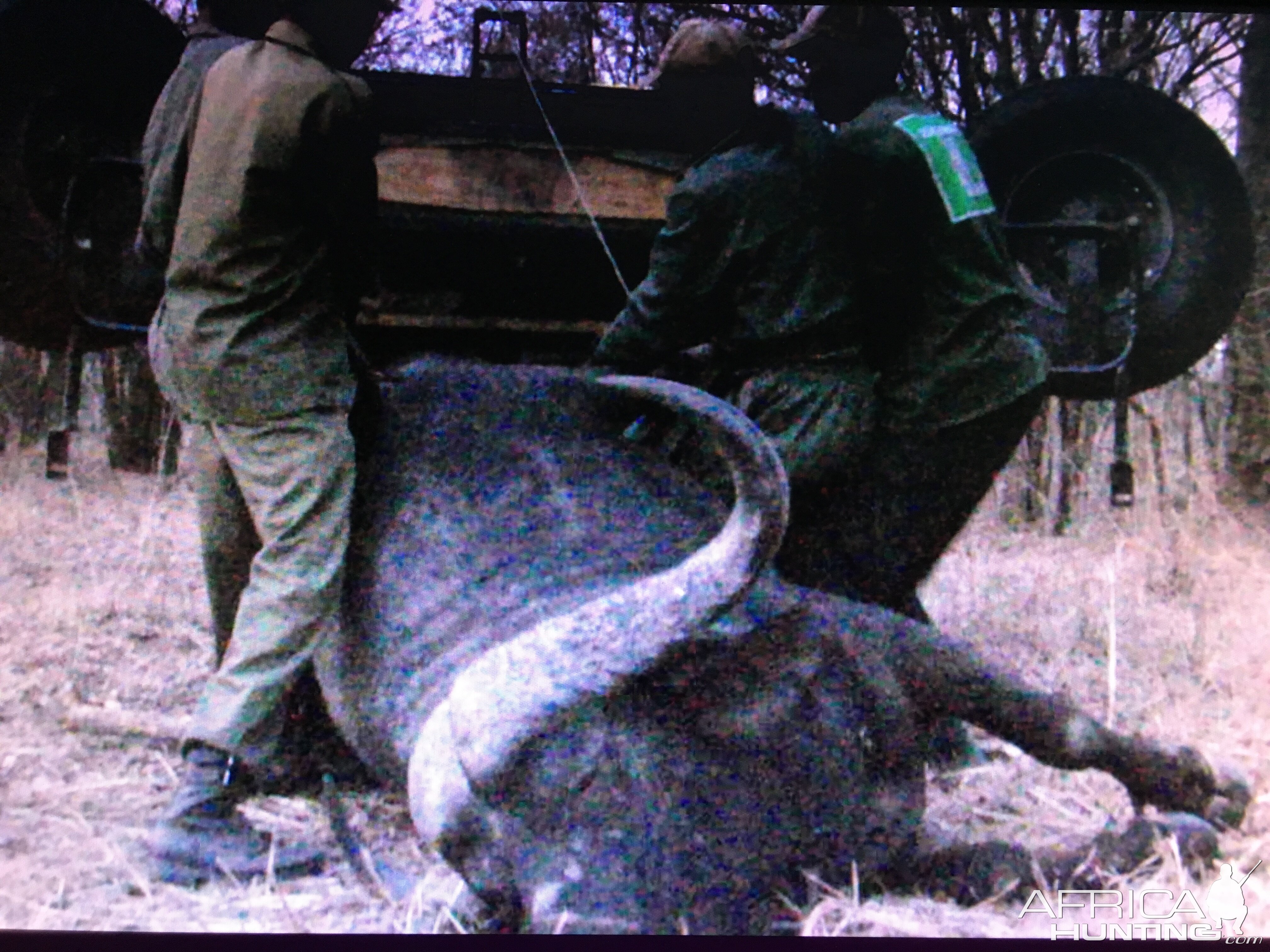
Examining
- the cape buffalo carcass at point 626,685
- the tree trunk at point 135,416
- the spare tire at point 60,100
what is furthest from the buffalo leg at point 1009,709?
the spare tire at point 60,100

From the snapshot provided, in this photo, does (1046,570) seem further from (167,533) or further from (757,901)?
(167,533)

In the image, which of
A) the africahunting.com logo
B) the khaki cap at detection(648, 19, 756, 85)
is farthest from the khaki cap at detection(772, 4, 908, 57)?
the africahunting.com logo

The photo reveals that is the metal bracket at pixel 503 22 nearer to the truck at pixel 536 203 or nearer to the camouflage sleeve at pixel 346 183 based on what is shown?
the truck at pixel 536 203

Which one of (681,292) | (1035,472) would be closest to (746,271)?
(681,292)

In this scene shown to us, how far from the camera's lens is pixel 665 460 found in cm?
235

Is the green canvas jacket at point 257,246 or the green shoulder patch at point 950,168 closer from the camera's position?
the green canvas jacket at point 257,246

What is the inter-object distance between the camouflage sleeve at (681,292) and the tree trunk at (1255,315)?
112 centimetres

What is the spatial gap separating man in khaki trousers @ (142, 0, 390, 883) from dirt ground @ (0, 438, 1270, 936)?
12 cm

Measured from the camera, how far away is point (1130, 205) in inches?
108

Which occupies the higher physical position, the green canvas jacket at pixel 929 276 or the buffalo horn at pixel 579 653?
the green canvas jacket at pixel 929 276

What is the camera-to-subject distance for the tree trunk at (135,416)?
254 centimetres

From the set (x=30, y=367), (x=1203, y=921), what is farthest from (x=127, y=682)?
(x=1203, y=921)

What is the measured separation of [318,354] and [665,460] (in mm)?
647

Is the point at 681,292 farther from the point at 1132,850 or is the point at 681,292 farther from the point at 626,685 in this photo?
the point at 1132,850
